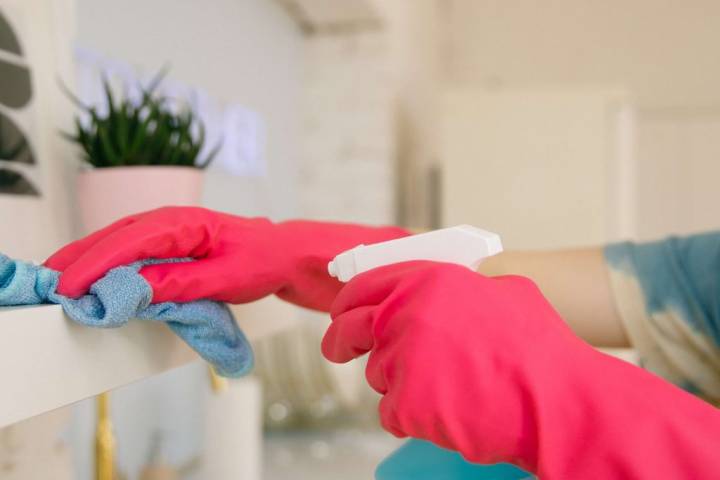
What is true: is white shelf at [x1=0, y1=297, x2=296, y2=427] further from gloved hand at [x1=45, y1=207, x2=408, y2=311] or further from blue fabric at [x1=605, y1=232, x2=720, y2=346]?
blue fabric at [x1=605, y1=232, x2=720, y2=346]

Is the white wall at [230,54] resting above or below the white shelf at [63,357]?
above

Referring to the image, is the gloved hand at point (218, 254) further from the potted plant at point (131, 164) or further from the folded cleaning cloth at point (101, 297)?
the potted plant at point (131, 164)

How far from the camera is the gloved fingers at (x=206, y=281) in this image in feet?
1.46

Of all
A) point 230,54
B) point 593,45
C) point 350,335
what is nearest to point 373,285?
point 350,335

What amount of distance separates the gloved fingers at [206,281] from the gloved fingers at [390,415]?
0.16 m

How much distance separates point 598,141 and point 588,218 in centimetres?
19

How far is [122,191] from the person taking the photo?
65cm

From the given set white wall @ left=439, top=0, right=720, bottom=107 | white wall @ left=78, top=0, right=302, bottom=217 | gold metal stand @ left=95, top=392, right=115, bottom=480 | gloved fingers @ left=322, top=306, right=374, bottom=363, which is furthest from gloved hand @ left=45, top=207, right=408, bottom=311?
white wall @ left=439, top=0, right=720, bottom=107

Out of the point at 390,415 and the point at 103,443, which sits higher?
the point at 390,415

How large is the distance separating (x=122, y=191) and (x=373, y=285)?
0.36 meters

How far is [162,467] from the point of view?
935 millimetres

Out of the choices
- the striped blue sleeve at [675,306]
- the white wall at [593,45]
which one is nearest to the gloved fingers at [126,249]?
the striped blue sleeve at [675,306]

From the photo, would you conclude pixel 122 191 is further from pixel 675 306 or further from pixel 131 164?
pixel 675 306

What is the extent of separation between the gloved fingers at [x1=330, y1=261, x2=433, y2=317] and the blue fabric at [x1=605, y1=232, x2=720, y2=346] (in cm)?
39
